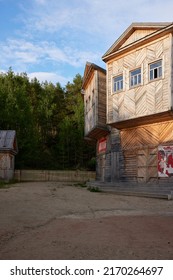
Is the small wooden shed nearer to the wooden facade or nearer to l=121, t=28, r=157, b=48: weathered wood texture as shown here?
the wooden facade

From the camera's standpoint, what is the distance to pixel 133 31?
18656 mm

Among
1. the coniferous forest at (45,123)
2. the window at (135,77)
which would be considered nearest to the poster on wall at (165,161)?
the window at (135,77)

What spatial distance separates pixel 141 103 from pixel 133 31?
527cm

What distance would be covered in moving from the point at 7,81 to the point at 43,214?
35291 millimetres

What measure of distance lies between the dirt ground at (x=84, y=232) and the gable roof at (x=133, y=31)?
9728 millimetres

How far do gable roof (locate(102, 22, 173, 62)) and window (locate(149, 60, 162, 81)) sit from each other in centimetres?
156

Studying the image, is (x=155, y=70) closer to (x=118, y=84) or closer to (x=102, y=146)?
(x=118, y=84)

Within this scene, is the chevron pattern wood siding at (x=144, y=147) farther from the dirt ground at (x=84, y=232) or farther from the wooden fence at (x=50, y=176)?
the wooden fence at (x=50, y=176)

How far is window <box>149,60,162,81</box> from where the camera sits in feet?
53.1

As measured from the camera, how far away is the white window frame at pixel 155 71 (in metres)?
16.1

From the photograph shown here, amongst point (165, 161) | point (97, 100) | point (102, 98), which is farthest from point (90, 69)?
point (165, 161)

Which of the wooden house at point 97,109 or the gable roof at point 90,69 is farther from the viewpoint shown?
the gable roof at point 90,69

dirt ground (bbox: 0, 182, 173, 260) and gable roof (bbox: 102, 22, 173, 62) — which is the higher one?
gable roof (bbox: 102, 22, 173, 62)

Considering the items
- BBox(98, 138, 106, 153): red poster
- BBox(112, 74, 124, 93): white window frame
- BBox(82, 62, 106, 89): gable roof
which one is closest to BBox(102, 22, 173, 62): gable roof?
BBox(82, 62, 106, 89): gable roof
